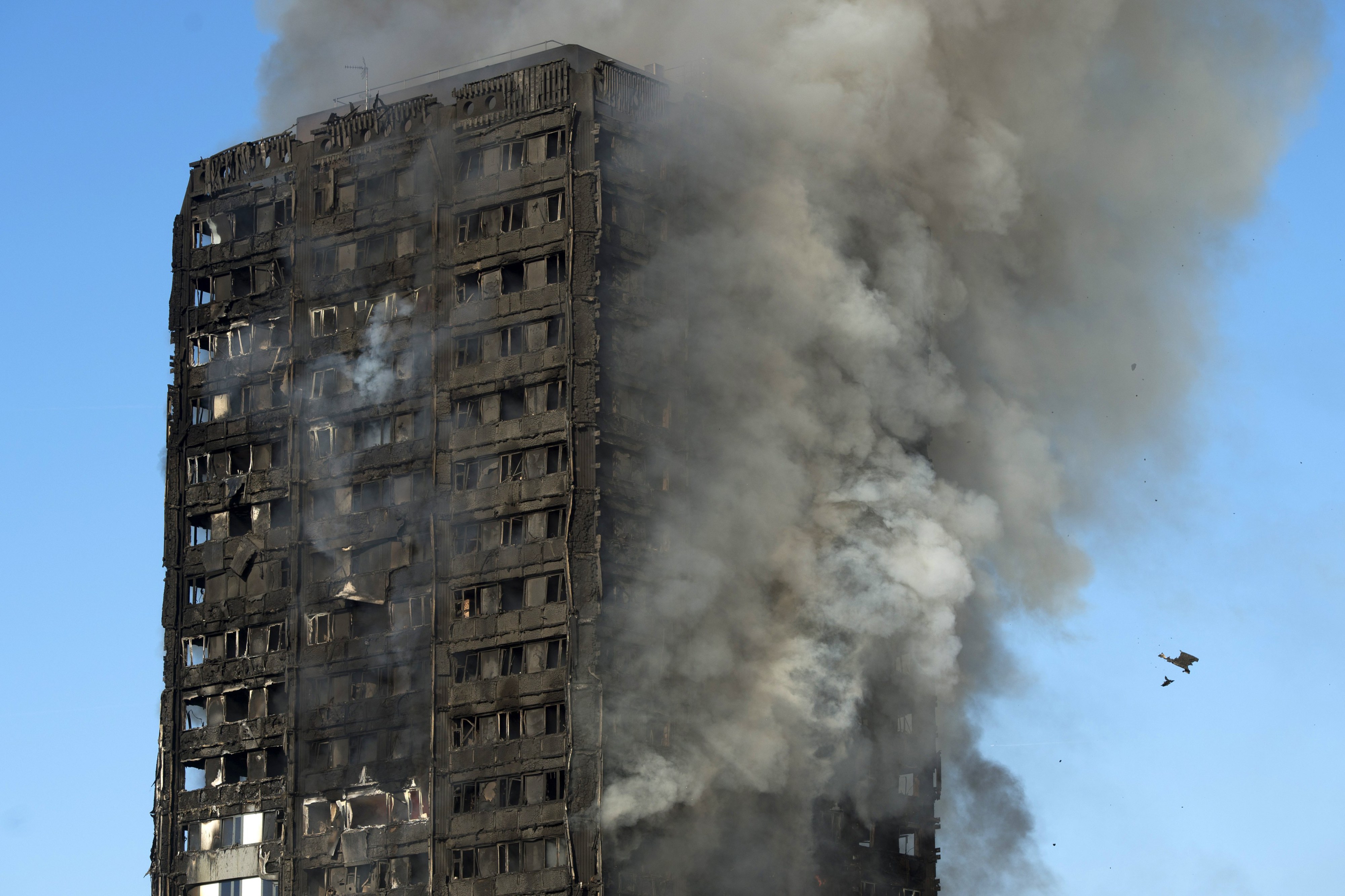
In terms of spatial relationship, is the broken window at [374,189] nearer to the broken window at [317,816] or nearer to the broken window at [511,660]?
the broken window at [511,660]

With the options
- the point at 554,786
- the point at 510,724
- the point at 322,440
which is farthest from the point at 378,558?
the point at 554,786

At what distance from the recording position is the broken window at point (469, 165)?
138 m

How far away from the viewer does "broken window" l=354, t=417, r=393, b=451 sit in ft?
455

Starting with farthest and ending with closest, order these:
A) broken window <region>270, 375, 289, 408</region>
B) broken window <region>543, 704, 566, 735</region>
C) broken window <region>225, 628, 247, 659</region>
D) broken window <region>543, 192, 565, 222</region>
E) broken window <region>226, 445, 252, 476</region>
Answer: broken window <region>226, 445, 252, 476</region> → broken window <region>270, 375, 289, 408</region> → broken window <region>225, 628, 247, 659</region> → broken window <region>543, 192, 565, 222</region> → broken window <region>543, 704, 566, 735</region>

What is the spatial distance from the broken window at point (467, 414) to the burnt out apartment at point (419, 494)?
0.37 feet

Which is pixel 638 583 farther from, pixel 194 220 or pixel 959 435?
pixel 194 220

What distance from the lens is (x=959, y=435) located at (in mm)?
148750

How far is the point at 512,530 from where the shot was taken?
13250 centimetres

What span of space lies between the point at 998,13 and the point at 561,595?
45.1m

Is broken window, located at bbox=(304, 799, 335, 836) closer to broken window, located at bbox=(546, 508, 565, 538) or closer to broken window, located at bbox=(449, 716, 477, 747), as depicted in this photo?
broken window, located at bbox=(449, 716, 477, 747)

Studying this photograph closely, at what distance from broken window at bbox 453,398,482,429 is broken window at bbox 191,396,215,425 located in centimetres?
1926

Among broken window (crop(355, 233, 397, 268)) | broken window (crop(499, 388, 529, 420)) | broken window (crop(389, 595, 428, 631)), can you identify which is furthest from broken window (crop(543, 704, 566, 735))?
broken window (crop(355, 233, 397, 268))

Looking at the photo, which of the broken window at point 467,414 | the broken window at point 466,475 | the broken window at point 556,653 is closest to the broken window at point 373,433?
the broken window at point 467,414

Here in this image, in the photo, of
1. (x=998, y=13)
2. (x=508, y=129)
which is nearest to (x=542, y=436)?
(x=508, y=129)
